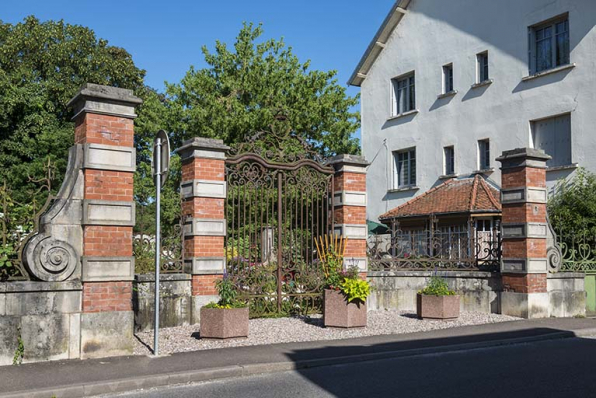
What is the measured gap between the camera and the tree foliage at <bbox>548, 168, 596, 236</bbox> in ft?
61.3

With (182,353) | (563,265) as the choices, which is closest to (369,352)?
(182,353)

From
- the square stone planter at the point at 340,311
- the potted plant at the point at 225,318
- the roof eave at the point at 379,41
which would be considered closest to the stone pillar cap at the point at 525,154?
A: the square stone planter at the point at 340,311

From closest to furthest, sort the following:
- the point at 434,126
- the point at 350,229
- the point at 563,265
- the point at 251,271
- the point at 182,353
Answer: the point at 182,353, the point at 251,271, the point at 350,229, the point at 563,265, the point at 434,126

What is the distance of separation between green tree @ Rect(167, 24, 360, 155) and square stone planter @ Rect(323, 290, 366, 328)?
511 inches

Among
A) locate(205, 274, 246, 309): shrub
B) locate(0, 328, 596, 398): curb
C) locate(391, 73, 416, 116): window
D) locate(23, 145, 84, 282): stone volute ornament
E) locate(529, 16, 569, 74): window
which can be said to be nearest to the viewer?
locate(0, 328, 596, 398): curb

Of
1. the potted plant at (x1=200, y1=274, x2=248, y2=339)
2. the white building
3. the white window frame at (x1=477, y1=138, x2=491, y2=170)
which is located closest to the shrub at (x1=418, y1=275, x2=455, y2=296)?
the potted plant at (x1=200, y1=274, x2=248, y2=339)

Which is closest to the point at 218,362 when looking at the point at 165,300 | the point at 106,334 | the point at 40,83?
the point at 106,334

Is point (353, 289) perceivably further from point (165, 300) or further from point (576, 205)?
point (576, 205)

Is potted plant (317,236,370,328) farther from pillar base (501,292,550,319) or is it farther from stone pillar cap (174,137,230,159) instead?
pillar base (501,292,550,319)

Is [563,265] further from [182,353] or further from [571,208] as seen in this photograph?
[182,353]

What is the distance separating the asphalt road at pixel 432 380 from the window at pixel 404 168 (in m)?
17.1

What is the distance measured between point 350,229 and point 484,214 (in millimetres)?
8597

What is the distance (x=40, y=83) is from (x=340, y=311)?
22.3 m

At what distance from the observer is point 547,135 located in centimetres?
2106
